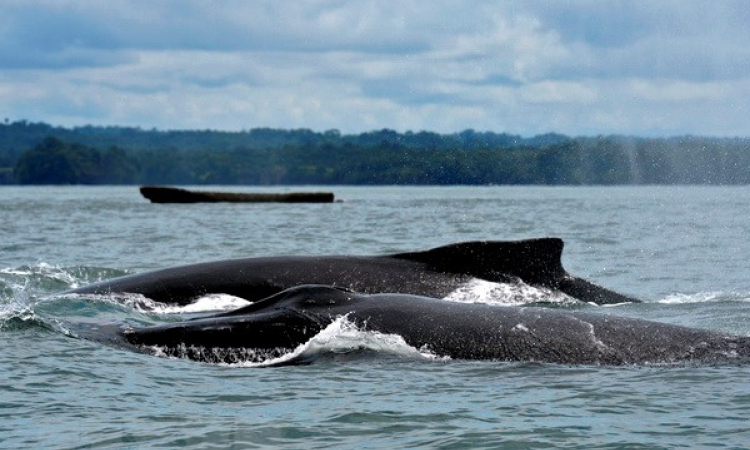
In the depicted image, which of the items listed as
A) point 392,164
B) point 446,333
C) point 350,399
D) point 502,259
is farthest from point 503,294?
point 392,164

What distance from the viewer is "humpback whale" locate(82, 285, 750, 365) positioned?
10.4 metres

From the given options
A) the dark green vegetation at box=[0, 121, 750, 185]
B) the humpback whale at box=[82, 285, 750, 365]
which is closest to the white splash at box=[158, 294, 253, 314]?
the humpback whale at box=[82, 285, 750, 365]

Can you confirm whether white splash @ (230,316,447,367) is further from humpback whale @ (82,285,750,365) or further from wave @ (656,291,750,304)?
wave @ (656,291,750,304)

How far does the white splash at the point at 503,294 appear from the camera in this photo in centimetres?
1362

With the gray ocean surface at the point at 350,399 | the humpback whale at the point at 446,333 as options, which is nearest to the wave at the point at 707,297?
the gray ocean surface at the point at 350,399

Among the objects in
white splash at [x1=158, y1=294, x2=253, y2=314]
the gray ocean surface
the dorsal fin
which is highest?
the dorsal fin

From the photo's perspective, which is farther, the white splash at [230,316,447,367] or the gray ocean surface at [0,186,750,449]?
the white splash at [230,316,447,367]

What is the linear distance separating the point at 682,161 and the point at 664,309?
12211cm

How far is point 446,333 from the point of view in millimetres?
10586

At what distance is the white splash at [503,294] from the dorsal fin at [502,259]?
93 mm

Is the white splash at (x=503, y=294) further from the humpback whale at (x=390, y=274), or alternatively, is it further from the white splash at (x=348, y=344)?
the white splash at (x=348, y=344)

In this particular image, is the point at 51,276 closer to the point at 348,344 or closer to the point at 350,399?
the point at 348,344

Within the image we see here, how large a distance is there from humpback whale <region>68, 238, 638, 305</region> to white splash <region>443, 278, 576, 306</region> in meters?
0.07

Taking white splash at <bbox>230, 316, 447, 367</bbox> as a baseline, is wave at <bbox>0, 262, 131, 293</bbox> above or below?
below
